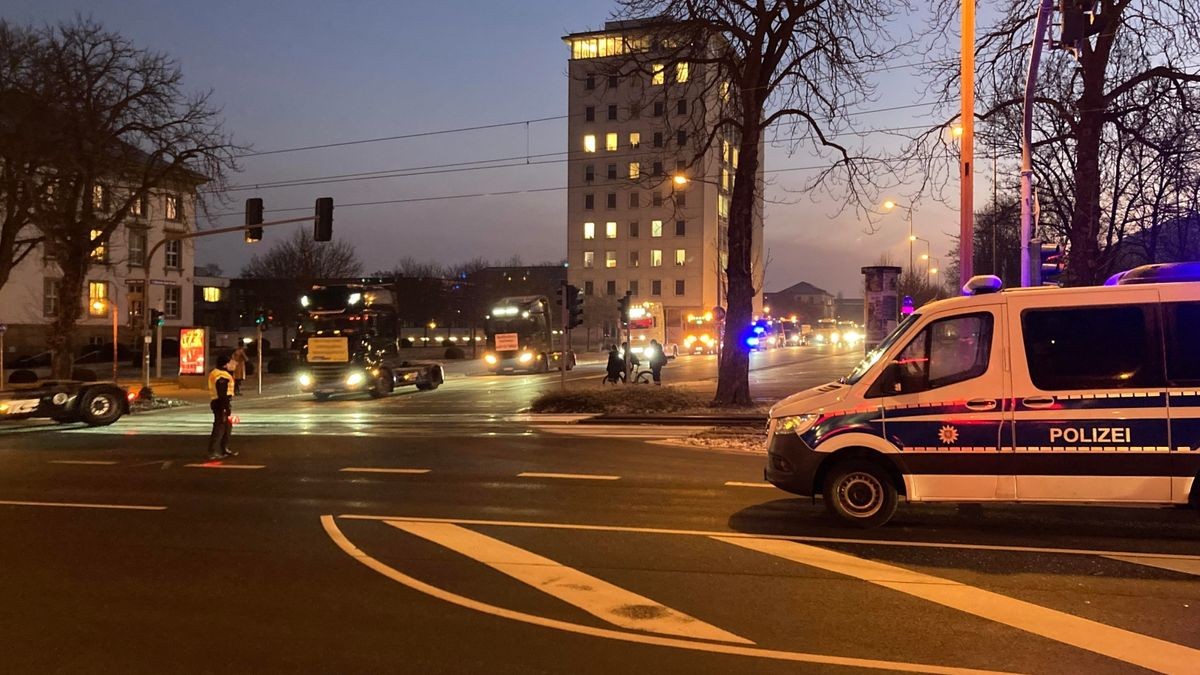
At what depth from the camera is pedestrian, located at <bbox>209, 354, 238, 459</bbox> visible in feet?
42.3

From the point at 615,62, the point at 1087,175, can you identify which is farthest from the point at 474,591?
the point at 1087,175

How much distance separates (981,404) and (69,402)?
20384 millimetres

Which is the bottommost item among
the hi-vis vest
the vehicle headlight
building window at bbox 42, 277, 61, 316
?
the vehicle headlight

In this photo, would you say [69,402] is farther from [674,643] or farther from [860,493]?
[674,643]

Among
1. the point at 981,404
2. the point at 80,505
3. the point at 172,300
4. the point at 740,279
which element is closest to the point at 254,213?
the point at 740,279

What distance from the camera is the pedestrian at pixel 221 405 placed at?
12.9 metres

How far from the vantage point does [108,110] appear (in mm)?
27266

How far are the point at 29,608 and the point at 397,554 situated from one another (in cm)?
266

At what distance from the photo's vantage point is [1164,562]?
21.3 feet

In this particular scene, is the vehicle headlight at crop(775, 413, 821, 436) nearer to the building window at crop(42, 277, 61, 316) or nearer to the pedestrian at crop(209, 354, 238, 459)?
the pedestrian at crop(209, 354, 238, 459)

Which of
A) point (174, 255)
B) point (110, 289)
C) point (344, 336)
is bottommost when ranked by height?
point (344, 336)

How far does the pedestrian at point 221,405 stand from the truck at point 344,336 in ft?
46.6

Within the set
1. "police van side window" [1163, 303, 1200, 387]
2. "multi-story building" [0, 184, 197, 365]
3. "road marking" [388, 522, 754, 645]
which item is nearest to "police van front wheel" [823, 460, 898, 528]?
"police van side window" [1163, 303, 1200, 387]

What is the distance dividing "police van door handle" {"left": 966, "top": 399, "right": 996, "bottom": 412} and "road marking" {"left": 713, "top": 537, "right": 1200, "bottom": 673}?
5.89 ft
